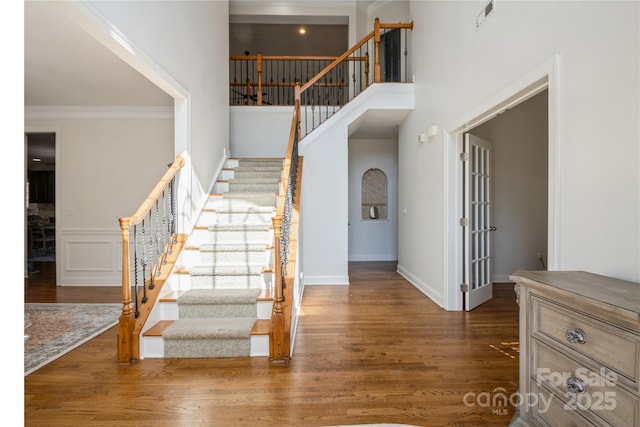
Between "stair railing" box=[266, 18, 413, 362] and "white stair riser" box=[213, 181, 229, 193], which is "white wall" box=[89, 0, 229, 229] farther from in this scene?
"stair railing" box=[266, 18, 413, 362]

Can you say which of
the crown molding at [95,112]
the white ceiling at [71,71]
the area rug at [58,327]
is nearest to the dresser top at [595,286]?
the white ceiling at [71,71]

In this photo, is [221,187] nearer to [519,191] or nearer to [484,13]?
[484,13]

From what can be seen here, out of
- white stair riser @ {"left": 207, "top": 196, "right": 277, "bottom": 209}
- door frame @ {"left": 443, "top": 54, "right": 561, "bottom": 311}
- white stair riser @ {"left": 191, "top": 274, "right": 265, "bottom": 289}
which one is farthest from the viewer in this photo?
white stair riser @ {"left": 207, "top": 196, "right": 277, "bottom": 209}

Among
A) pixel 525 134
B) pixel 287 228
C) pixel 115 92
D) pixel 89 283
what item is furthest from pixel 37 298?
pixel 525 134

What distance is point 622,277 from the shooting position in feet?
5.17

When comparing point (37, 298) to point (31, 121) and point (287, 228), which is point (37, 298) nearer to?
point (31, 121)

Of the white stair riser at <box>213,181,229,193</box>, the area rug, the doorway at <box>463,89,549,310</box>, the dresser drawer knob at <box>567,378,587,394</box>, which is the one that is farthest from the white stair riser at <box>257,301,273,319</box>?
the doorway at <box>463,89,549,310</box>

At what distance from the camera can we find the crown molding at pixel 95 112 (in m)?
5.00

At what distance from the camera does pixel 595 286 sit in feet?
4.61

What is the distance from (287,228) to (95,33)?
218cm

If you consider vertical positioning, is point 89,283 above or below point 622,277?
below

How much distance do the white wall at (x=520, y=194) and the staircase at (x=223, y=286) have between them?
11.6ft

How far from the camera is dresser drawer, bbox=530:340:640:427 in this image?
1168 millimetres

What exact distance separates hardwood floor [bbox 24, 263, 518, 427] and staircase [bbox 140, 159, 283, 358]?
5.8 inches
